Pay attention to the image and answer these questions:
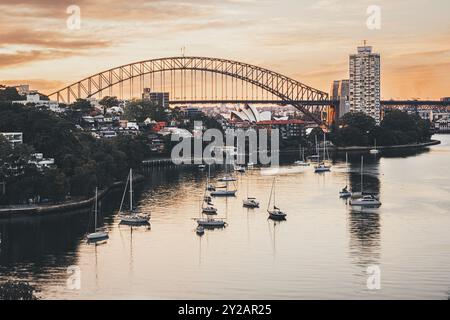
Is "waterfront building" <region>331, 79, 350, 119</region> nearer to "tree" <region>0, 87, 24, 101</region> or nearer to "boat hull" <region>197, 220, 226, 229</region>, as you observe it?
"tree" <region>0, 87, 24, 101</region>

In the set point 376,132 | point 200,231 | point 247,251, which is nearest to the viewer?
point 247,251

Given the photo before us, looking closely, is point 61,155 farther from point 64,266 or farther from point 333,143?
point 333,143

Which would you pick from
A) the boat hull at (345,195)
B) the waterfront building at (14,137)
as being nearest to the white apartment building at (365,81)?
the boat hull at (345,195)

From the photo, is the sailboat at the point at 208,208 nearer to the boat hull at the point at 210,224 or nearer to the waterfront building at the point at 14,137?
the boat hull at the point at 210,224

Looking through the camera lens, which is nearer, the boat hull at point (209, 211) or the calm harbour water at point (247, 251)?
the calm harbour water at point (247, 251)

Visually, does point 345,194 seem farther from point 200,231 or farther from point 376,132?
point 376,132

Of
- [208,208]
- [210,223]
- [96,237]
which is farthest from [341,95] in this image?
[96,237]
